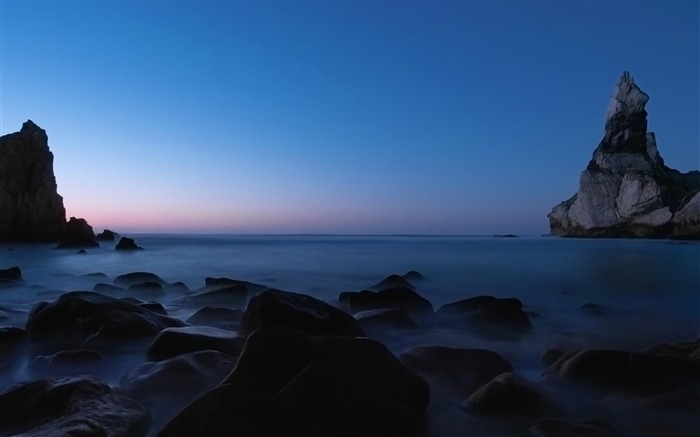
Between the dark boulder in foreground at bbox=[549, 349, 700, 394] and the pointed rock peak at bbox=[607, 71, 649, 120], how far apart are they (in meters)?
83.2

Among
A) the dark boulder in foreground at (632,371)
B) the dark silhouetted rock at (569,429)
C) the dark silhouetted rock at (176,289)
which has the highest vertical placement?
the dark boulder in foreground at (632,371)

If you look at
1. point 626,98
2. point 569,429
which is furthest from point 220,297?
point 626,98

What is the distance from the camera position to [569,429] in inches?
108

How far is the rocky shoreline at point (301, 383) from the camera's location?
2.60m

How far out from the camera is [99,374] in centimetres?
399

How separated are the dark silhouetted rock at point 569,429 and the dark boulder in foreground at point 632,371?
90cm

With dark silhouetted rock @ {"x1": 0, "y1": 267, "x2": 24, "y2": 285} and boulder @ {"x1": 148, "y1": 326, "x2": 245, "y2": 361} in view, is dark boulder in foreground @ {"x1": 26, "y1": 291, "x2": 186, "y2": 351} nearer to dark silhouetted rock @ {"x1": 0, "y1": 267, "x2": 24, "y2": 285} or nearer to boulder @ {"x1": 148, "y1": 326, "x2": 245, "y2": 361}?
boulder @ {"x1": 148, "y1": 326, "x2": 245, "y2": 361}

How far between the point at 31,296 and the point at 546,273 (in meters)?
17.5

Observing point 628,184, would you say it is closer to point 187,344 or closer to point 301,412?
point 187,344

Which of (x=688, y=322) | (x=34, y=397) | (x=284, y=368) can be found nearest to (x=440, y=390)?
(x=284, y=368)

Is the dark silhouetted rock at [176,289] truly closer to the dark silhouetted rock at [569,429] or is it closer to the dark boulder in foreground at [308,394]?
the dark boulder in foreground at [308,394]

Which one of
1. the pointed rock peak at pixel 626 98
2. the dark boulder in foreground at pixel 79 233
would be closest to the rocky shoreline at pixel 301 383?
the dark boulder in foreground at pixel 79 233

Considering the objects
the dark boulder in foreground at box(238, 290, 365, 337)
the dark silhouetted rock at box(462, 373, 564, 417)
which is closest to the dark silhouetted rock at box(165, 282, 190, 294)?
the dark boulder in foreground at box(238, 290, 365, 337)

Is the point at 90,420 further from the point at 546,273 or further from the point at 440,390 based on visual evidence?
the point at 546,273
